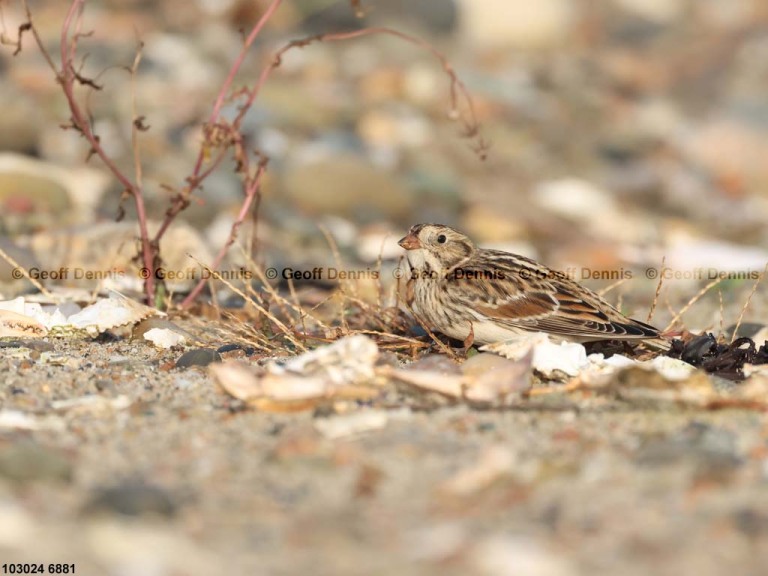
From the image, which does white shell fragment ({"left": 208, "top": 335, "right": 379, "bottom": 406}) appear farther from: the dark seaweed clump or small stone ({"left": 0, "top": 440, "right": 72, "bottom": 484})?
the dark seaweed clump

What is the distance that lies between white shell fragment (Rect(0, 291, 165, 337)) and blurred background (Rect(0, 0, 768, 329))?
1.83 meters

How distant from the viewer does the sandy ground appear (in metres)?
2.59

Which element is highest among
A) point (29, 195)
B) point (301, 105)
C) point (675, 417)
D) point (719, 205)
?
point (301, 105)

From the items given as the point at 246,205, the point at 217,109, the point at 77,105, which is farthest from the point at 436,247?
the point at 77,105

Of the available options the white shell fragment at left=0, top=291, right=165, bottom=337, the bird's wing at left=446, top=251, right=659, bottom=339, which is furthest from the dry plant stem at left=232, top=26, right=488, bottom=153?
the white shell fragment at left=0, top=291, right=165, bottom=337

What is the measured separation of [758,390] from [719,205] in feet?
33.1

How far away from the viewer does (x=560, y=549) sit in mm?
2604

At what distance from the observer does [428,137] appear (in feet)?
43.3

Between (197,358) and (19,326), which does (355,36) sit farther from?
(19,326)

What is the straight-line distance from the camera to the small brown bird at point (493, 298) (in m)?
4.95

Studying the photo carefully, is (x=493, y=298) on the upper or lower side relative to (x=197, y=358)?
upper

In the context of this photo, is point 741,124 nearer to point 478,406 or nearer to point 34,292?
point 34,292

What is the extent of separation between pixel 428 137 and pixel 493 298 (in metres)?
8.33

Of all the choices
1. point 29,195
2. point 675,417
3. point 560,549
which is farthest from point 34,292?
point 560,549
